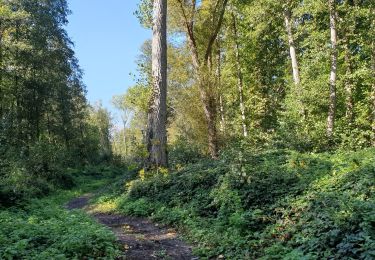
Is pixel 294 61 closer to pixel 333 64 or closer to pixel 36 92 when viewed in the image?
pixel 333 64

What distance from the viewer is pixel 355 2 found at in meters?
18.2

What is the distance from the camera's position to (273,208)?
6.83m

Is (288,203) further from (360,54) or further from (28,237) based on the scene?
(360,54)

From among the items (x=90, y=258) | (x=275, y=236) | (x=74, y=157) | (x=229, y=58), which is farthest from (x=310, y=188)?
(x=74, y=157)

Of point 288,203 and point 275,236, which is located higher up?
point 288,203

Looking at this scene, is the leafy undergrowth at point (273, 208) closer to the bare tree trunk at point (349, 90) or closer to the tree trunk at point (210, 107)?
the tree trunk at point (210, 107)

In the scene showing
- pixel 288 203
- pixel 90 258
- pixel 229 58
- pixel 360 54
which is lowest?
pixel 90 258

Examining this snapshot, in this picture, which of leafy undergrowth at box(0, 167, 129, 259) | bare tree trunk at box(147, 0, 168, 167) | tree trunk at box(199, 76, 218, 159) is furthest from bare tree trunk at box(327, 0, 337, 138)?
leafy undergrowth at box(0, 167, 129, 259)

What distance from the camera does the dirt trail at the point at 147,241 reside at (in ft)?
19.3

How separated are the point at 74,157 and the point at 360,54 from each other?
2730 centimetres

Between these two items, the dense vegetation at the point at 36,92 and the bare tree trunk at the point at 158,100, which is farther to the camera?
the dense vegetation at the point at 36,92

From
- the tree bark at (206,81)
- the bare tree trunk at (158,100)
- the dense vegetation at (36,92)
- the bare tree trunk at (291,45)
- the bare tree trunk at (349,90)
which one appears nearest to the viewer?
the bare tree trunk at (158,100)

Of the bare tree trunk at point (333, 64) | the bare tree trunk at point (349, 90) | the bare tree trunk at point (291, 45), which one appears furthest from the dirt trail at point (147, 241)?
the bare tree trunk at point (349, 90)

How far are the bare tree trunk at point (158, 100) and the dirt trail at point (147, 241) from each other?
3.96m
